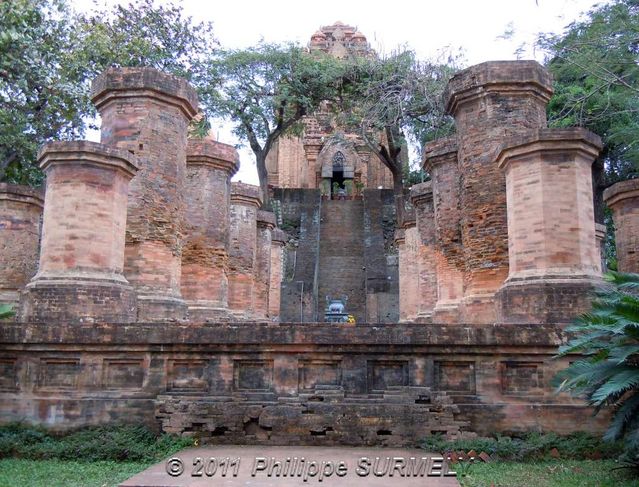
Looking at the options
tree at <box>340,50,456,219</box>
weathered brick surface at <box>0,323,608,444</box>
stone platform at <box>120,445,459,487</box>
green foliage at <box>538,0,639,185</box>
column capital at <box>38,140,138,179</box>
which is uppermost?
tree at <box>340,50,456,219</box>

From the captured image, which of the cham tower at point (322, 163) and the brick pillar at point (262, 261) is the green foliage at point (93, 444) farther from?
the cham tower at point (322, 163)

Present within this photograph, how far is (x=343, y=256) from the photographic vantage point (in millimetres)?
33000

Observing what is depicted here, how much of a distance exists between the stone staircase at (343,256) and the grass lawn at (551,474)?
19.9 m

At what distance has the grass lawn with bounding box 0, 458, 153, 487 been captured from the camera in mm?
6770

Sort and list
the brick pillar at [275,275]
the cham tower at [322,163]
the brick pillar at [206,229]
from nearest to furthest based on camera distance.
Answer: the brick pillar at [206,229] < the brick pillar at [275,275] < the cham tower at [322,163]

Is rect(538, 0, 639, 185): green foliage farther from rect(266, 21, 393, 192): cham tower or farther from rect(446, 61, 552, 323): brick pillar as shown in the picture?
rect(266, 21, 393, 192): cham tower

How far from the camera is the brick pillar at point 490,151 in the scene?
44.5ft

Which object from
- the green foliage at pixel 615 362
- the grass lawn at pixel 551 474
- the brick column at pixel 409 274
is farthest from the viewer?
the brick column at pixel 409 274

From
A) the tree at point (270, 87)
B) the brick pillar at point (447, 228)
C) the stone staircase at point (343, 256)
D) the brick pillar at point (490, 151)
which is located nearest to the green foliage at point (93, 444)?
the brick pillar at point (490, 151)

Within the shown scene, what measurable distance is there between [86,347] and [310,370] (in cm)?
314

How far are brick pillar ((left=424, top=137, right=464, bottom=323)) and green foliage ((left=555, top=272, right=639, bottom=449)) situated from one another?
329 inches

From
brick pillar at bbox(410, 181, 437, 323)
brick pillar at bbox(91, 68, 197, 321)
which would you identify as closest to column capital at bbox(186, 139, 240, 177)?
brick pillar at bbox(91, 68, 197, 321)

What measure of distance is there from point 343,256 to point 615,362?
25.9m

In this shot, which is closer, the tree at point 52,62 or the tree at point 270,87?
the tree at point 52,62
